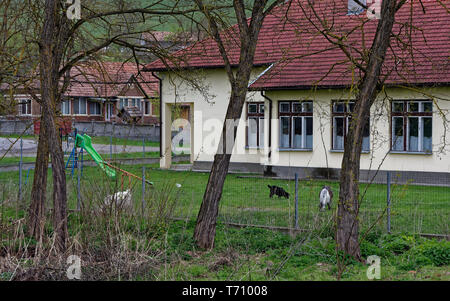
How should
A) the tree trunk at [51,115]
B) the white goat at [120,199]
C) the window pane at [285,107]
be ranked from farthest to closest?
the window pane at [285,107] → the tree trunk at [51,115] → the white goat at [120,199]

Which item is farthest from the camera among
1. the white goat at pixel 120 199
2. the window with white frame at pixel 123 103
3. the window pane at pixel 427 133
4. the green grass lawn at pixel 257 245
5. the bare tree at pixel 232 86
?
the window with white frame at pixel 123 103

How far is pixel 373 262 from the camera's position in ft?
37.6

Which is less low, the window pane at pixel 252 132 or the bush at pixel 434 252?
the window pane at pixel 252 132

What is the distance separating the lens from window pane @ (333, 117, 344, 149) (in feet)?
88.8

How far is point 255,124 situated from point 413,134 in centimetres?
728

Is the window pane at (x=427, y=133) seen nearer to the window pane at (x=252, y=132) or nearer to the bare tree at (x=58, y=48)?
the window pane at (x=252, y=132)

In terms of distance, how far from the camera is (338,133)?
27188 mm

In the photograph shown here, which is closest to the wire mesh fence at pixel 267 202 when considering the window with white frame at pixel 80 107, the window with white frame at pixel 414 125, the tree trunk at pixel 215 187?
the tree trunk at pixel 215 187

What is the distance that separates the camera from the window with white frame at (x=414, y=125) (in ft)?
82.1

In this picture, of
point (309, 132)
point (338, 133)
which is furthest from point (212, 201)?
point (309, 132)

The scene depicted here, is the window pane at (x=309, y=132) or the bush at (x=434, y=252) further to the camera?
the window pane at (x=309, y=132)
